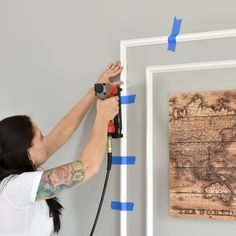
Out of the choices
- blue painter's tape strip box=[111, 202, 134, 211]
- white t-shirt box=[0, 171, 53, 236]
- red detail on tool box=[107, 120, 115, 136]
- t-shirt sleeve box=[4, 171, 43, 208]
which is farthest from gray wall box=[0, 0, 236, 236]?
t-shirt sleeve box=[4, 171, 43, 208]

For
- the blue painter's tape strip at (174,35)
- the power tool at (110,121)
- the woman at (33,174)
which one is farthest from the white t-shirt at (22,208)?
the blue painter's tape strip at (174,35)

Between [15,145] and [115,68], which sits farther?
[115,68]

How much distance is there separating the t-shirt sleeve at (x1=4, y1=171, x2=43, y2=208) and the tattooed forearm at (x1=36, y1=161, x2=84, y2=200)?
→ 0.02 meters

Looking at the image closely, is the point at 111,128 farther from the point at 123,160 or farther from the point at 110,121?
the point at 123,160

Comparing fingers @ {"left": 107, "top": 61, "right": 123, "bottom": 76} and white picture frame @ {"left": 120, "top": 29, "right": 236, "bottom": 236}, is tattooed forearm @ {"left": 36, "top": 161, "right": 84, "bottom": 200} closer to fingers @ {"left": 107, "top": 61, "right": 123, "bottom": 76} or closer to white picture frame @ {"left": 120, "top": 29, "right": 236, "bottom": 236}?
white picture frame @ {"left": 120, "top": 29, "right": 236, "bottom": 236}

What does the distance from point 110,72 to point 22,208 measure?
590mm

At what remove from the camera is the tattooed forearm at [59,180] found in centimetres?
126

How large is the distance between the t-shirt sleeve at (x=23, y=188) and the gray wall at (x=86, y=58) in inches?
15.5

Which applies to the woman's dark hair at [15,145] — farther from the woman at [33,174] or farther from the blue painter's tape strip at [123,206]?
the blue painter's tape strip at [123,206]

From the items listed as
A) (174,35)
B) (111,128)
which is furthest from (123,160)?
(174,35)

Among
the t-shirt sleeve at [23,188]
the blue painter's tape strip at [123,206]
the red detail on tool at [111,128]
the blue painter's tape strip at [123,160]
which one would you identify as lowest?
the blue painter's tape strip at [123,206]

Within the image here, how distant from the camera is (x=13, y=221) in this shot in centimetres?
132

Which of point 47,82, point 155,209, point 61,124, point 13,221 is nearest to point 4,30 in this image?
point 47,82

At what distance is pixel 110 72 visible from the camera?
5.01 feet
